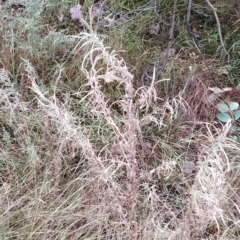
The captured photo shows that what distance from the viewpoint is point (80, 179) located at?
1.89m

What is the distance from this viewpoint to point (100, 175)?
1564 mm

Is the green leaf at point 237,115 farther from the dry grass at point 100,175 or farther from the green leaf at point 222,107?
the dry grass at point 100,175

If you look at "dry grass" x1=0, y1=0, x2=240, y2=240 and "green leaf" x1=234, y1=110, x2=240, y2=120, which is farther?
"green leaf" x1=234, y1=110, x2=240, y2=120

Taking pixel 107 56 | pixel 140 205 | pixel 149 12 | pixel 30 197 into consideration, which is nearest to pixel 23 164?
pixel 30 197

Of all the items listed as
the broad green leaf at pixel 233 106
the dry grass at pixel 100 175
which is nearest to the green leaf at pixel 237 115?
the broad green leaf at pixel 233 106

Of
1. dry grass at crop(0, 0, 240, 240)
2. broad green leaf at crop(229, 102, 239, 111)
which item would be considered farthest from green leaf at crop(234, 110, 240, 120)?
dry grass at crop(0, 0, 240, 240)

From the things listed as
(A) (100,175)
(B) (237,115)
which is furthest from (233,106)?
(A) (100,175)

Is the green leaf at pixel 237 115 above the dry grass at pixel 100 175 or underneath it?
underneath

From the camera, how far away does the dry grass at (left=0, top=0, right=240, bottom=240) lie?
166cm

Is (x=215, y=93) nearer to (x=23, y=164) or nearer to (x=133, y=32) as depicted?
(x=133, y=32)

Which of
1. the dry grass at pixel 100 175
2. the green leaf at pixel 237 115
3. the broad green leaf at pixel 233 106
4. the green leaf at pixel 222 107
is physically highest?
the dry grass at pixel 100 175

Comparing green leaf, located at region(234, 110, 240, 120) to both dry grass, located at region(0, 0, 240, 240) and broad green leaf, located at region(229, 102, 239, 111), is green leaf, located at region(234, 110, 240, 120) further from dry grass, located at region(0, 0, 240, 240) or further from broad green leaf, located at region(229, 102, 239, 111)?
dry grass, located at region(0, 0, 240, 240)

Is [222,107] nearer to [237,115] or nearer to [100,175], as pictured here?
[237,115]

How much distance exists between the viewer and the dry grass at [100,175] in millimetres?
1661
